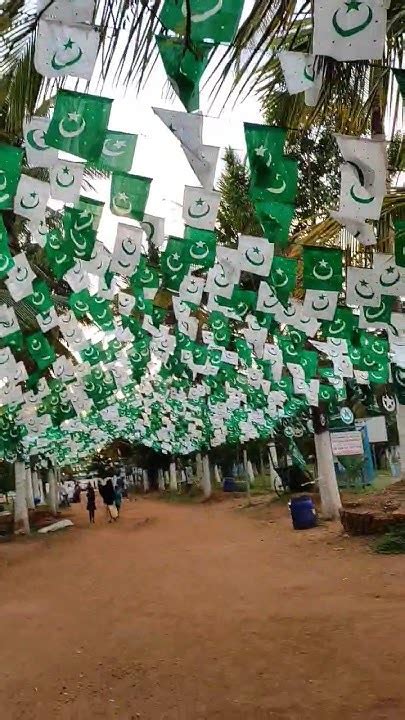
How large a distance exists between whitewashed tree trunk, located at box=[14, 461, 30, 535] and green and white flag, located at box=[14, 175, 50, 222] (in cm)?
1628

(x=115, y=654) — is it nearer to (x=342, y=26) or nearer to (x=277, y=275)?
(x=277, y=275)

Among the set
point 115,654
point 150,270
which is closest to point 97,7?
point 150,270

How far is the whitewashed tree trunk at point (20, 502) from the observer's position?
21.4 m

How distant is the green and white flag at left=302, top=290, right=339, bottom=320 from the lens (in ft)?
21.5

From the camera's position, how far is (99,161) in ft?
15.8

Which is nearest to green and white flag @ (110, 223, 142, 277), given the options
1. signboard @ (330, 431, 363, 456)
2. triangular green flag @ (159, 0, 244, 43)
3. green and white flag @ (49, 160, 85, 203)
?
green and white flag @ (49, 160, 85, 203)

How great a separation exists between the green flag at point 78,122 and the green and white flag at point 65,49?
0.66m

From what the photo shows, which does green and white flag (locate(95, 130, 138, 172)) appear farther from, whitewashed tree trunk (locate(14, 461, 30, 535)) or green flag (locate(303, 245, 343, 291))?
whitewashed tree trunk (locate(14, 461, 30, 535))

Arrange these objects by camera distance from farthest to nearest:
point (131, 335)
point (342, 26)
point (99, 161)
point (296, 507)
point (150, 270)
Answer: point (296, 507) → point (131, 335) → point (150, 270) → point (99, 161) → point (342, 26)

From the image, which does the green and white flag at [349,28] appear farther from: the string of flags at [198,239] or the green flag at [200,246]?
the green flag at [200,246]

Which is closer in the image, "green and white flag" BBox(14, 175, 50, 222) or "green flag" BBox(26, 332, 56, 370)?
"green and white flag" BBox(14, 175, 50, 222)

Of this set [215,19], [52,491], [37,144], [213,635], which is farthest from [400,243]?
[52,491]

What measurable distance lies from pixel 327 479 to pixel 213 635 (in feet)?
29.7

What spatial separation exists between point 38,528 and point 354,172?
2125cm
